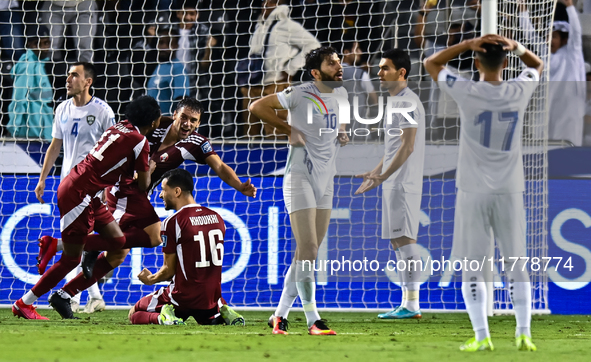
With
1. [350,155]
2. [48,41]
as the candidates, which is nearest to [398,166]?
[350,155]

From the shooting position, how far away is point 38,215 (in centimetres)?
798

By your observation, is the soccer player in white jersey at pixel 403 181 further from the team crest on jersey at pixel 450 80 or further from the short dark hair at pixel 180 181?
the team crest on jersey at pixel 450 80

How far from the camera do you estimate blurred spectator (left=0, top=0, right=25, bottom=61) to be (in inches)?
358

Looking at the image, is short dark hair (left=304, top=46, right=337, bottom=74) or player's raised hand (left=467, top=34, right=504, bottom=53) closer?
player's raised hand (left=467, top=34, right=504, bottom=53)

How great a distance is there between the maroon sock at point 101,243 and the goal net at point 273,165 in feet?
4.89

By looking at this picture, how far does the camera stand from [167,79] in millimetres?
9047

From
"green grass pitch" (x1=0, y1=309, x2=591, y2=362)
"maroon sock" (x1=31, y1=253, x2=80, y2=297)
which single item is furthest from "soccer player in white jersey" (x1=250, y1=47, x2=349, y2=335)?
"maroon sock" (x1=31, y1=253, x2=80, y2=297)

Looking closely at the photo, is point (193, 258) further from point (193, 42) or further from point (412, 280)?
point (193, 42)

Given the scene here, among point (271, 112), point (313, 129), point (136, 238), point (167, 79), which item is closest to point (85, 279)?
point (136, 238)

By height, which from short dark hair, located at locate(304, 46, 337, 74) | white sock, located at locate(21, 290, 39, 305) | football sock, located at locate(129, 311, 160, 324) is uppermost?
short dark hair, located at locate(304, 46, 337, 74)

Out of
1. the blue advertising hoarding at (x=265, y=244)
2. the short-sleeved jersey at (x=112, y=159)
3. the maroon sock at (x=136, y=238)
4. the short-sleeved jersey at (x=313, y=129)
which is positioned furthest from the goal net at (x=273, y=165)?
the short-sleeved jersey at (x=313, y=129)

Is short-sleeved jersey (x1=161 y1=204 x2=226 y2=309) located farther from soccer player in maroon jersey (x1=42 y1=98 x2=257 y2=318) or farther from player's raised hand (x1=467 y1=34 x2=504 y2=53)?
player's raised hand (x1=467 y1=34 x2=504 y2=53)

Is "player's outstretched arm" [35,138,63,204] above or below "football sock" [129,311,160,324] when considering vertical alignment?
above

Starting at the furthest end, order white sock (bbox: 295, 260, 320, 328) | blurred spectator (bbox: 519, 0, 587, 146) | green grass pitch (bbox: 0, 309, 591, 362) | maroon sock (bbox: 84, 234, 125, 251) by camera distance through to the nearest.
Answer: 1. blurred spectator (bbox: 519, 0, 587, 146)
2. maroon sock (bbox: 84, 234, 125, 251)
3. white sock (bbox: 295, 260, 320, 328)
4. green grass pitch (bbox: 0, 309, 591, 362)
